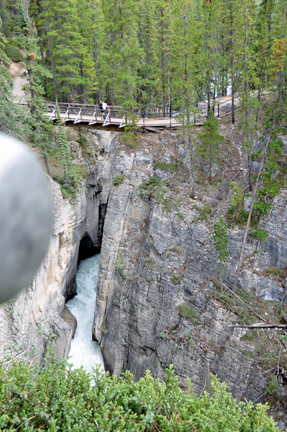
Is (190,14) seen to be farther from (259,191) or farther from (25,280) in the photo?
(25,280)

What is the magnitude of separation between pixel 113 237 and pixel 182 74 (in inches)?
391

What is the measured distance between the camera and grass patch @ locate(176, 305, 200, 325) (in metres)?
14.5

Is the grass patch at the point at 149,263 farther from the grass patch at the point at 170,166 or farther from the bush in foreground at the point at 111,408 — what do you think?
the bush in foreground at the point at 111,408

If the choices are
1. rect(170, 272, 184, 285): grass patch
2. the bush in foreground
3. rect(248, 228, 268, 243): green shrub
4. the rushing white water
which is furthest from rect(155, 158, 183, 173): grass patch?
the bush in foreground

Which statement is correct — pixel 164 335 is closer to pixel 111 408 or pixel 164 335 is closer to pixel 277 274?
pixel 277 274

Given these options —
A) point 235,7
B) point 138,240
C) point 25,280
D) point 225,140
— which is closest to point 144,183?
point 138,240

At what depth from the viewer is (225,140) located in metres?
18.6

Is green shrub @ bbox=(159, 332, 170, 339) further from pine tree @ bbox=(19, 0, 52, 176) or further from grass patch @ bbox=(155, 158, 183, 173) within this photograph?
pine tree @ bbox=(19, 0, 52, 176)

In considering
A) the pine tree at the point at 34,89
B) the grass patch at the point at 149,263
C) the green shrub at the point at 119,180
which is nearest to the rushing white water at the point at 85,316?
the grass patch at the point at 149,263

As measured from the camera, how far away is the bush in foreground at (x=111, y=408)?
552 cm

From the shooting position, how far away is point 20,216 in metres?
1.74

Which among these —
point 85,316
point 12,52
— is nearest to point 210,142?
point 85,316

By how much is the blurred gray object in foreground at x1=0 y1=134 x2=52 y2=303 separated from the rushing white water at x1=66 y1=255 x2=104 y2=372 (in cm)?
1615

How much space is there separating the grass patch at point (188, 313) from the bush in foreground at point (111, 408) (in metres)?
8.08
